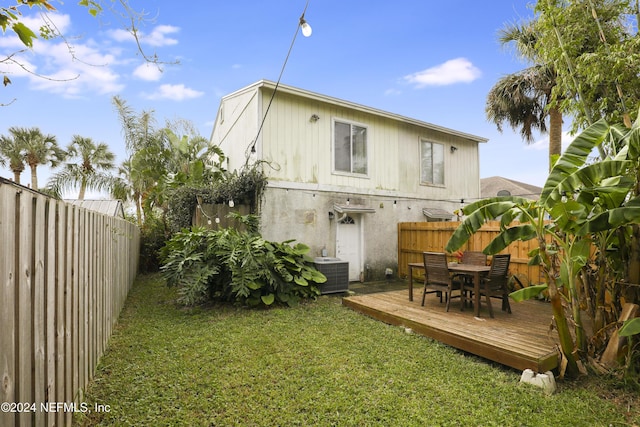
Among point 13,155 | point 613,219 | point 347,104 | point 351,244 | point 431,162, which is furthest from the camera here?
point 13,155

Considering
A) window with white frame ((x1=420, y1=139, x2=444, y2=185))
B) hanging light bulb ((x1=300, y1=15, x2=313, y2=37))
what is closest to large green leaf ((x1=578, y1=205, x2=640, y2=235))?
hanging light bulb ((x1=300, y1=15, x2=313, y2=37))

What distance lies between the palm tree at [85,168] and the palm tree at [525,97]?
1754 cm

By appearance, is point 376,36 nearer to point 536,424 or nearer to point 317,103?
point 317,103

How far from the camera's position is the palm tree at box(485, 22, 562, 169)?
10727 millimetres

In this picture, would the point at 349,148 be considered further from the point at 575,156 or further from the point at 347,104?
the point at 575,156

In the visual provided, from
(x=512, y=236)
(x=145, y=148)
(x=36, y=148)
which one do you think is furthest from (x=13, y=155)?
(x=512, y=236)

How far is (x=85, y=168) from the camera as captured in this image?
17.6 meters

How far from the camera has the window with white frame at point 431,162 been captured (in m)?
11.9

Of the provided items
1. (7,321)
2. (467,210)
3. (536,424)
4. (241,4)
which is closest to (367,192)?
(467,210)

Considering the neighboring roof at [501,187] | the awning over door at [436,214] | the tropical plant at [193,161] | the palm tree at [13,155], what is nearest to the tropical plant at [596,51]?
the awning over door at [436,214]

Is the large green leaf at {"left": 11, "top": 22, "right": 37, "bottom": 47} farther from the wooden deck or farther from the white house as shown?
the white house

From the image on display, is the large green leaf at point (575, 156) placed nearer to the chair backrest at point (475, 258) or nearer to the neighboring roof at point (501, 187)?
the chair backrest at point (475, 258)

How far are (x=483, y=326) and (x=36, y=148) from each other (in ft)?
75.4

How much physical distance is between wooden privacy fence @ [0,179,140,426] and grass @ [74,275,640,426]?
54cm
